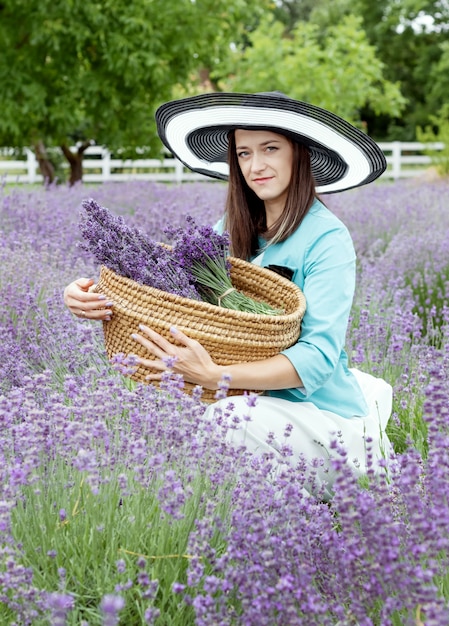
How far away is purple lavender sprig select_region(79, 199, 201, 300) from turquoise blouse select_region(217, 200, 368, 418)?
0.38 metres

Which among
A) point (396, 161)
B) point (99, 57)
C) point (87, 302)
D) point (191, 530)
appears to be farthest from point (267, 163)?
point (396, 161)

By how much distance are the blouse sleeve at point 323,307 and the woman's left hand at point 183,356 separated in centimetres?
26

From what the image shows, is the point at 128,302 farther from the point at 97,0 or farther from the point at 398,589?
the point at 97,0

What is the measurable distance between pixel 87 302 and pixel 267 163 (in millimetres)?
794

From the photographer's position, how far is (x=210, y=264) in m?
2.65

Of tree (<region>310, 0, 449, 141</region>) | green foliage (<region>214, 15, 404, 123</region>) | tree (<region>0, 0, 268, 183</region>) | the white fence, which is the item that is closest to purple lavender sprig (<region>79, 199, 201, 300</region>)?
tree (<region>0, 0, 268, 183</region>)

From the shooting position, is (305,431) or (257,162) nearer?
(305,431)

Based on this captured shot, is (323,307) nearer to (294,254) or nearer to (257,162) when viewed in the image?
(294,254)

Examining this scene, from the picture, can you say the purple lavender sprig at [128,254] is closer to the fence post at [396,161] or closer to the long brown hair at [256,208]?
the long brown hair at [256,208]

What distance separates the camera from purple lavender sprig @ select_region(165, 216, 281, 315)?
2637 millimetres

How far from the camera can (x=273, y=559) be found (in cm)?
173

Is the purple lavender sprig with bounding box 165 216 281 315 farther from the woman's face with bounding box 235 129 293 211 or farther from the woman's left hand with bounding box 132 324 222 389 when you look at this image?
the woman's face with bounding box 235 129 293 211

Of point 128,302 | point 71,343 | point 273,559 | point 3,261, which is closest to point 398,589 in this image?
point 273,559

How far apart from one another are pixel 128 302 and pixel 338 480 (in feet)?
3.94
